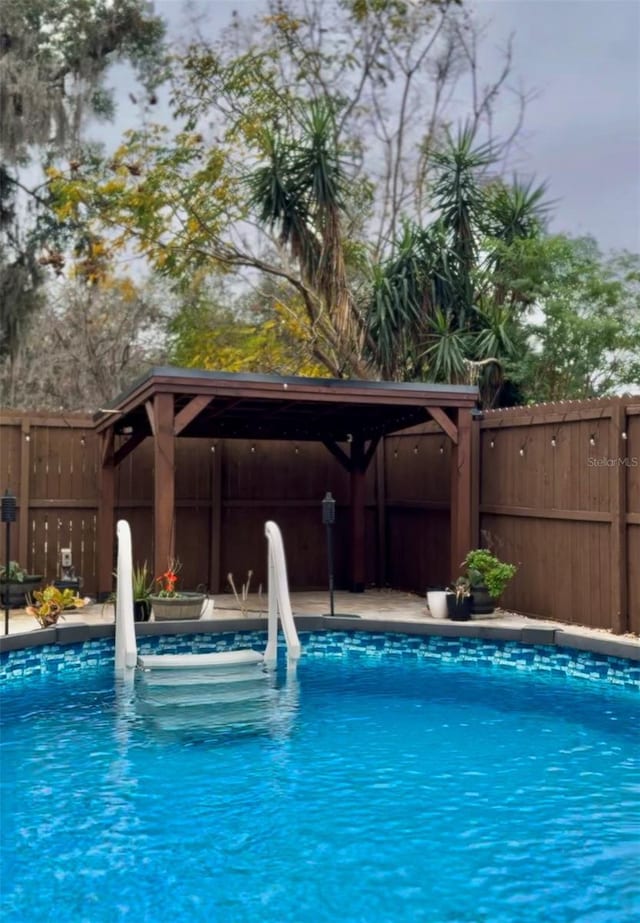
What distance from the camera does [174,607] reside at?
25.7ft

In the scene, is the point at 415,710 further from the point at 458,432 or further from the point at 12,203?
the point at 12,203

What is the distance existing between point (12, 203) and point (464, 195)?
279 inches

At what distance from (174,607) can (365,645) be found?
5.35 feet

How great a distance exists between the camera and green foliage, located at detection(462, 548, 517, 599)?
27.1 ft

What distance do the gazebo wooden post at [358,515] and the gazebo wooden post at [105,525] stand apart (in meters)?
2.65

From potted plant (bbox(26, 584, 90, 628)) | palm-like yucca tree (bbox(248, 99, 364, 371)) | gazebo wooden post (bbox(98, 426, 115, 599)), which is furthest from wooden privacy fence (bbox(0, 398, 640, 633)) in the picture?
palm-like yucca tree (bbox(248, 99, 364, 371))

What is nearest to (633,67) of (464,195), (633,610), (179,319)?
(464,195)

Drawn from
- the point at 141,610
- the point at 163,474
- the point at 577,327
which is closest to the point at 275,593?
the point at 141,610

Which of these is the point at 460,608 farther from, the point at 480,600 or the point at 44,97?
the point at 44,97

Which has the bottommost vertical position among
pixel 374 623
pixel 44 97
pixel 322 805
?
pixel 322 805

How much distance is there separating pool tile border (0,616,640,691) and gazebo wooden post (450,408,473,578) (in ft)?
3.36

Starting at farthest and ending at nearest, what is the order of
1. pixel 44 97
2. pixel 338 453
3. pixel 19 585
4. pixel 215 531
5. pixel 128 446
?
pixel 44 97 → pixel 338 453 → pixel 215 531 → pixel 128 446 → pixel 19 585

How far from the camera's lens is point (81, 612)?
867 centimetres

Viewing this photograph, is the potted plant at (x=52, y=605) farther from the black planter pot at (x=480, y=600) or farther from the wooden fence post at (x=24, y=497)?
the black planter pot at (x=480, y=600)
